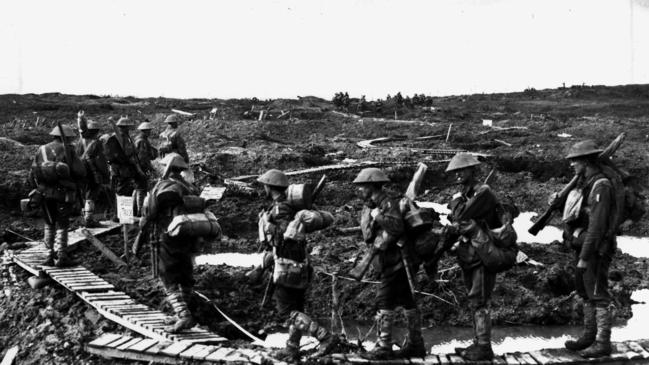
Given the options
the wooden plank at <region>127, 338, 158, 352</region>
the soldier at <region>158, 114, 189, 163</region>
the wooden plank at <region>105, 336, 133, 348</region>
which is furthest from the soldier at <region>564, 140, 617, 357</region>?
the soldier at <region>158, 114, 189, 163</region>

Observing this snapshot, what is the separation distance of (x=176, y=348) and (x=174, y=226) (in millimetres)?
1314

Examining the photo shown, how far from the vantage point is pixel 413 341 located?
688 centimetres

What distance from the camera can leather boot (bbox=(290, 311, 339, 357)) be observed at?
652 cm

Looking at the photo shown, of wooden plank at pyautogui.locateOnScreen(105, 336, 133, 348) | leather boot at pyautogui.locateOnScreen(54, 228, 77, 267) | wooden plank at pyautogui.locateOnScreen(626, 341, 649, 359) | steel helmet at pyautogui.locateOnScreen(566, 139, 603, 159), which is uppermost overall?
steel helmet at pyautogui.locateOnScreen(566, 139, 603, 159)

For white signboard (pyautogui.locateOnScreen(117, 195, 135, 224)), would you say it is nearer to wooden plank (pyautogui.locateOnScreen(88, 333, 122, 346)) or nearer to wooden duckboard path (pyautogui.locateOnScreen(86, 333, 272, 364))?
wooden plank (pyautogui.locateOnScreen(88, 333, 122, 346))

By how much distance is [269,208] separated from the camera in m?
7.04

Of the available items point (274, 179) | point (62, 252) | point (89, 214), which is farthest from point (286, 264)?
point (89, 214)

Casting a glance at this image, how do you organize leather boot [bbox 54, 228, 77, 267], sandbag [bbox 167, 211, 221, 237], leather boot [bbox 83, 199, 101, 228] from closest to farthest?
sandbag [bbox 167, 211, 221, 237], leather boot [bbox 54, 228, 77, 267], leather boot [bbox 83, 199, 101, 228]

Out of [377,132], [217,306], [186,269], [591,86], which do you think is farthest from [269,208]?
[591,86]

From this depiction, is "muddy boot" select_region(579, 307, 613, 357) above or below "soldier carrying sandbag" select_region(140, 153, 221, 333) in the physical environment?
below

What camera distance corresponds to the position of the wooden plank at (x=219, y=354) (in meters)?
6.70

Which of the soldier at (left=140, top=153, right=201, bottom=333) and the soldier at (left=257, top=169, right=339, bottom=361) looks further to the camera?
the soldier at (left=140, top=153, right=201, bottom=333)

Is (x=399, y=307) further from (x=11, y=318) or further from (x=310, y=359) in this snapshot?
(x=11, y=318)

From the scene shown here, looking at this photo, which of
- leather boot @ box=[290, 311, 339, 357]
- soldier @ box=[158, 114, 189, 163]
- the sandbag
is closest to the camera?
leather boot @ box=[290, 311, 339, 357]
